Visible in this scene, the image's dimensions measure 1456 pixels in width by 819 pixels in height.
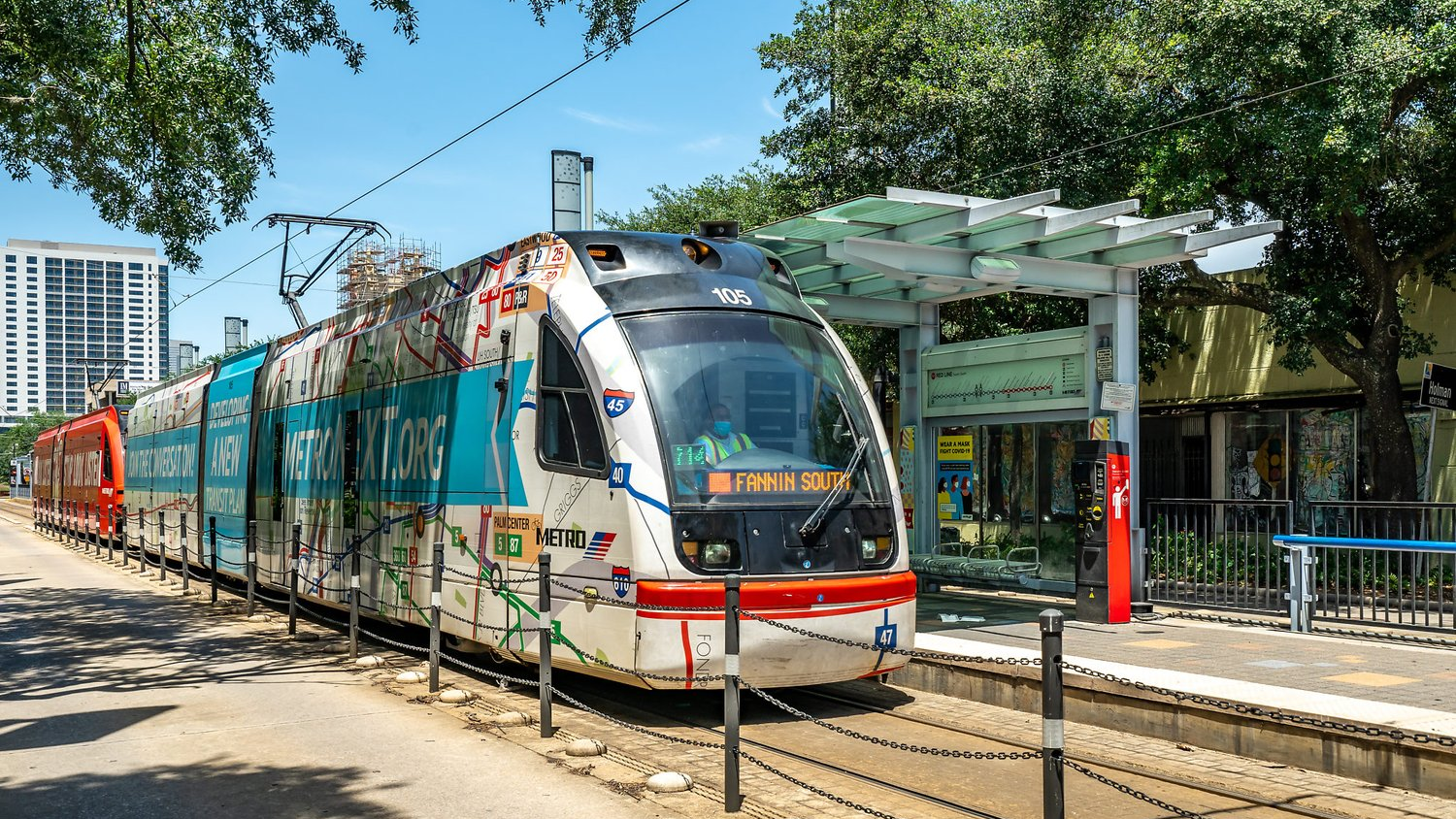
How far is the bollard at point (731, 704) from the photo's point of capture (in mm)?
6512

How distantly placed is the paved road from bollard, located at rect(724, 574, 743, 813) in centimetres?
42

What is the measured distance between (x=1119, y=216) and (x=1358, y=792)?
7984mm

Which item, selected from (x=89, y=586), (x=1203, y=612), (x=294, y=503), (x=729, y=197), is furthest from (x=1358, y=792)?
(x=729, y=197)

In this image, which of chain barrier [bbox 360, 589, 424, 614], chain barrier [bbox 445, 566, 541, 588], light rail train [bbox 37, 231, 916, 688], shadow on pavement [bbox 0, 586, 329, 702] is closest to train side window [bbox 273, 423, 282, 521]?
shadow on pavement [bbox 0, 586, 329, 702]

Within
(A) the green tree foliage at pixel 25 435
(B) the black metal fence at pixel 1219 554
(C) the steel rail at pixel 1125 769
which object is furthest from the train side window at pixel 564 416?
(A) the green tree foliage at pixel 25 435

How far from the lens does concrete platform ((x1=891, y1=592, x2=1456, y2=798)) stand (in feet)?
24.0

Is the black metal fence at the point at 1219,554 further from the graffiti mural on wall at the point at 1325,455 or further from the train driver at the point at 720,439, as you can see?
the train driver at the point at 720,439

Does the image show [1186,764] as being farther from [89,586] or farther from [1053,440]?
[89,586]

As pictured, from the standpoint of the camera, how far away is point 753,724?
9000 mm

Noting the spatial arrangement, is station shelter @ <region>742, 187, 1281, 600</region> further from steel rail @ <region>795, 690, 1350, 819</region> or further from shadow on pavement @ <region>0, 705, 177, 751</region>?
shadow on pavement @ <region>0, 705, 177, 751</region>

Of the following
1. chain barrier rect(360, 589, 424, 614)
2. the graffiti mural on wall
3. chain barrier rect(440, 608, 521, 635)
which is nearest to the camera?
chain barrier rect(440, 608, 521, 635)

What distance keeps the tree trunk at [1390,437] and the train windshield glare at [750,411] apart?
12.5m

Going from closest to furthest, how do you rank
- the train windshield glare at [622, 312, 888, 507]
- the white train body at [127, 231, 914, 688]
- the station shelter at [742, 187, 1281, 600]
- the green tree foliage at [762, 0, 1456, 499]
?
the white train body at [127, 231, 914, 688] → the train windshield glare at [622, 312, 888, 507] → the station shelter at [742, 187, 1281, 600] → the green tree foliage at [762, 0, 1456, 499]

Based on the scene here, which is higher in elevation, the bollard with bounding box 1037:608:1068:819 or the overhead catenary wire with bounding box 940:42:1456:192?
the overhead catenary wire with bounding box 940:42:1456:192
